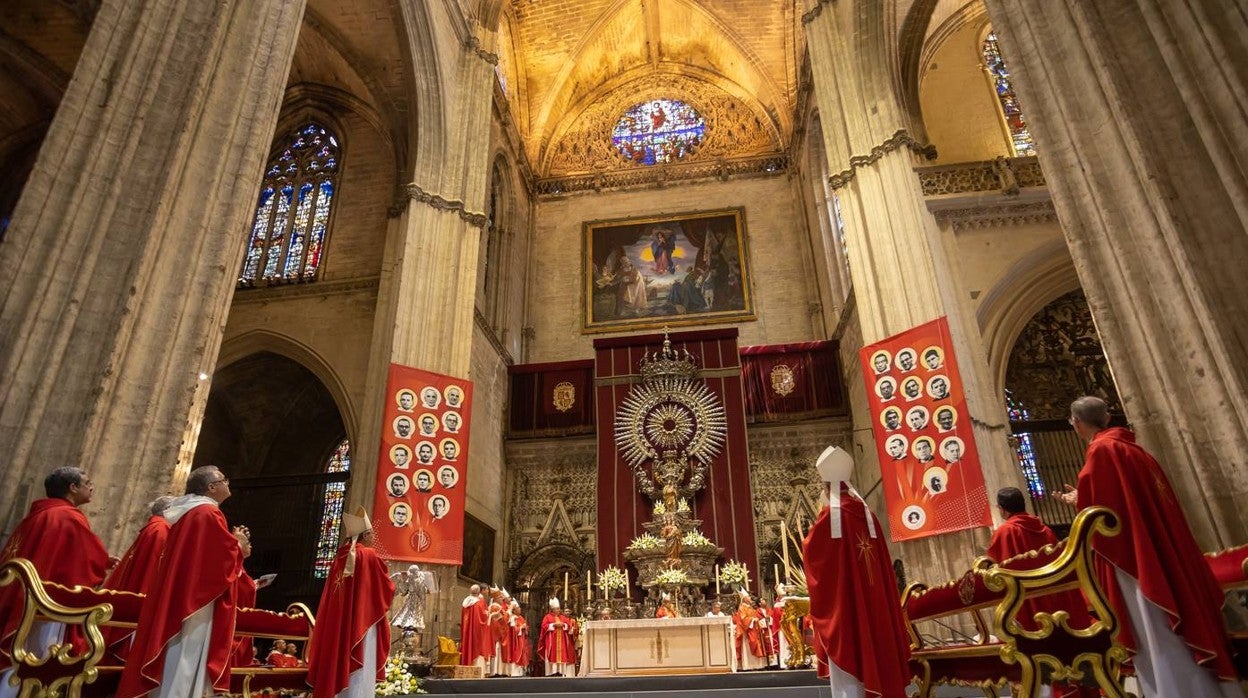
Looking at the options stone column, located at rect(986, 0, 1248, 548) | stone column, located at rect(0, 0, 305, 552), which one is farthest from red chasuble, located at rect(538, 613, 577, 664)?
stone column, located at rect(986, 0, 1248, 548)

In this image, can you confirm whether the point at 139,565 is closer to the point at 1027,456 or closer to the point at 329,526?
the point at 1027,456

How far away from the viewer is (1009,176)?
9.79 metres

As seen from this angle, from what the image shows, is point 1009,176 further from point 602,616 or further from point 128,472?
point 128,472

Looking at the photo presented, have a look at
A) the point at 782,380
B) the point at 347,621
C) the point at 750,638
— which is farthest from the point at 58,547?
the point at 782,380

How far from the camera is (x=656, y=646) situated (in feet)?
27.1

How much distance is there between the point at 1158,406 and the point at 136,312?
601 centimetres

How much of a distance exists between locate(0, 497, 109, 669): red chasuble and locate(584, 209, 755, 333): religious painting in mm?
12971

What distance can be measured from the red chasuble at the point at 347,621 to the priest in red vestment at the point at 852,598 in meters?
2.76

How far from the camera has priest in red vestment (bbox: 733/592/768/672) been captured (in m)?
8.59

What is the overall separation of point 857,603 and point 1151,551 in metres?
1.41

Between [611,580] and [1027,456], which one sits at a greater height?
[1027,456]

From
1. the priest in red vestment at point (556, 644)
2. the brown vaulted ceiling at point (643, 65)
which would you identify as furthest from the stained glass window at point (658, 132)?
the priest in red vestment at point (556, 644)

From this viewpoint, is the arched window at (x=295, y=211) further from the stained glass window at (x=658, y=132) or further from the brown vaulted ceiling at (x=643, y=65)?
the stained glass window at (x=658, y=132)

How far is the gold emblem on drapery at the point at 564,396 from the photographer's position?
47.2 feet
